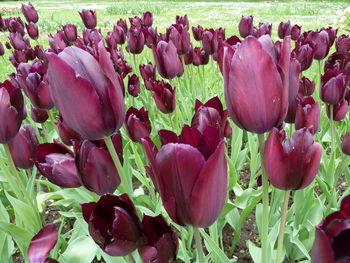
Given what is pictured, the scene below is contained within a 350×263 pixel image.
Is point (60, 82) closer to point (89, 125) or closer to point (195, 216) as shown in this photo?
point (89, 125)

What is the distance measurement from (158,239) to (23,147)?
28.0 inches

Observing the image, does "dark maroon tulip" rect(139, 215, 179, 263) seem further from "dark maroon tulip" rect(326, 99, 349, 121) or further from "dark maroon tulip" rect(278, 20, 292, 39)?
"dark maroon tulip" rect(278, 20, 292, 39)

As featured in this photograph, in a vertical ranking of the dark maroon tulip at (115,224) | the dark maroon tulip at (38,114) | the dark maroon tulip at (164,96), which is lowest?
the dark maroon tulip at (38,114)

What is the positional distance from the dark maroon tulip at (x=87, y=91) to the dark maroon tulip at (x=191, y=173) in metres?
0.17

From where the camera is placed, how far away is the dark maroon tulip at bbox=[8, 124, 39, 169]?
1.26m

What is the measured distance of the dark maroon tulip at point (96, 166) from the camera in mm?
897

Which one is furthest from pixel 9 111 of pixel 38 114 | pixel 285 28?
pixel 285 28

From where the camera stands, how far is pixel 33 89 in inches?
57.4

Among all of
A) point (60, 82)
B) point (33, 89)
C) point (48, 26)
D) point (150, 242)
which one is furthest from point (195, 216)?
point (48, 26)

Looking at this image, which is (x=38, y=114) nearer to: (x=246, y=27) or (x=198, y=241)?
(x=198, y=241)

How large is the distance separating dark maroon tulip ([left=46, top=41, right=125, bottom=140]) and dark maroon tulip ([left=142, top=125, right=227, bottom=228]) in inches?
6.8

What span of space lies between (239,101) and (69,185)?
0.49 m

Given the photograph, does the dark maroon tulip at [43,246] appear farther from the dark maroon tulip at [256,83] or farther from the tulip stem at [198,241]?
the dark maroon tulip at [256,83]

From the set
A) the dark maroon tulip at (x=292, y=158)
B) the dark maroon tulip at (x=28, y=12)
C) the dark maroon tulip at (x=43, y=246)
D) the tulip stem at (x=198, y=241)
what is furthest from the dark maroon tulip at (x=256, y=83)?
the dark maroon tulip at (x=28, y=12)
